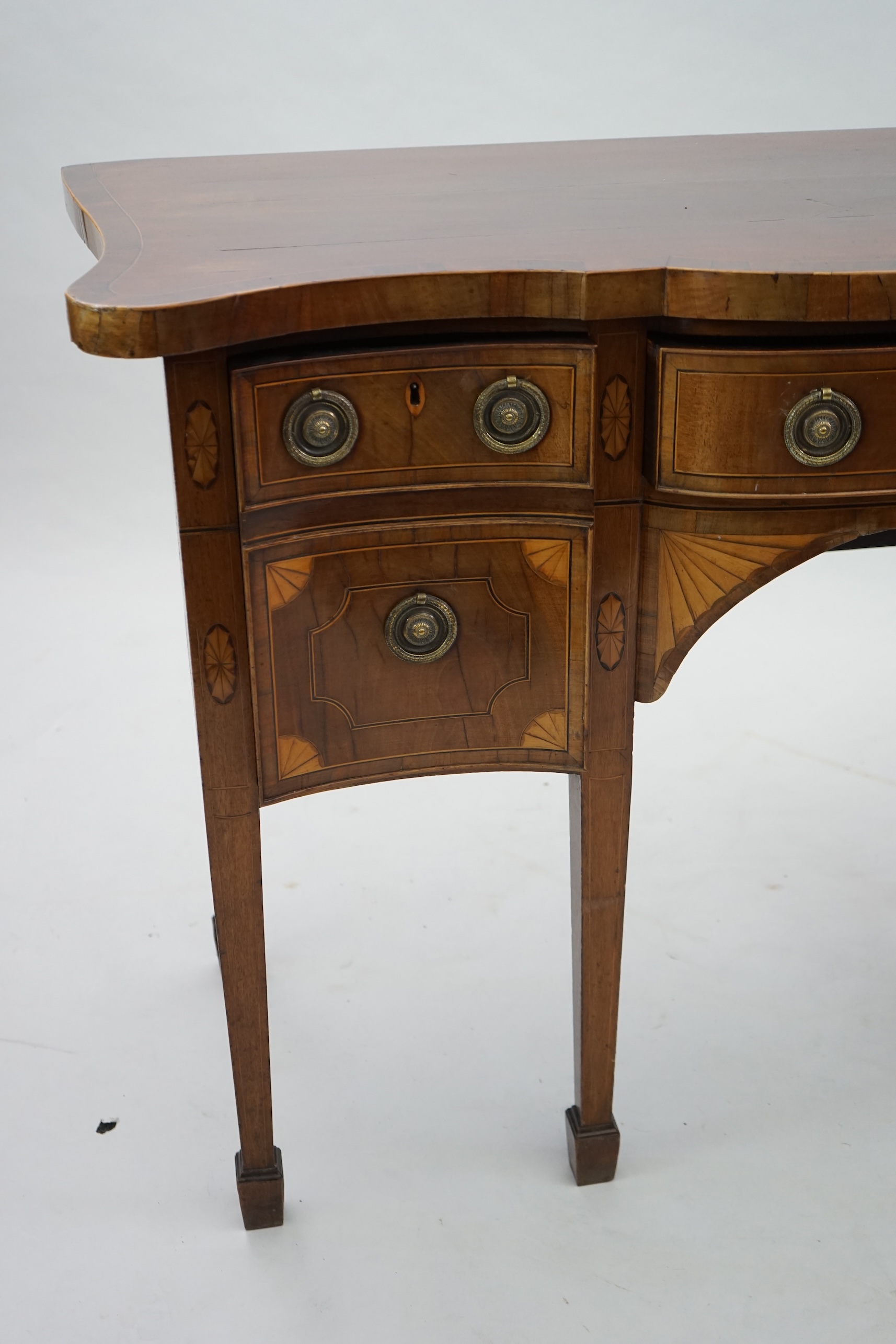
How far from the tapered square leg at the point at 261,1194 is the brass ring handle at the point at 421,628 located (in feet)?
1.57

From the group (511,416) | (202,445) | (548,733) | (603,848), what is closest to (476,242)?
(511,416)

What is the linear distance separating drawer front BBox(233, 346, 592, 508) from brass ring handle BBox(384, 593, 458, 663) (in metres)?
0.09

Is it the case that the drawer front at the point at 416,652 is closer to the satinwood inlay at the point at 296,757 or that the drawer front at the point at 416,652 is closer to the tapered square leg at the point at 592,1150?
the satinwood inlay at the point at 296,757

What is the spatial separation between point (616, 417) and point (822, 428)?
144mm

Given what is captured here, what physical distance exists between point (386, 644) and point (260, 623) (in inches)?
3.9

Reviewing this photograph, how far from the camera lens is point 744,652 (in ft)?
7.54

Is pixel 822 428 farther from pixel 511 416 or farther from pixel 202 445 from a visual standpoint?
pixel 202 445

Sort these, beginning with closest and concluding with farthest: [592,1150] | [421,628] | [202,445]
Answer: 1. [202,445]
2. [421,628]
3. [592,1150]

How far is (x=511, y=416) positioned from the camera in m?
0.99

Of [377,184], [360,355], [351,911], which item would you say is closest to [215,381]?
[360,355]

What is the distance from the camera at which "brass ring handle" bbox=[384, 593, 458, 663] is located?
105 cm

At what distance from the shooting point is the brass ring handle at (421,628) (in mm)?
1048

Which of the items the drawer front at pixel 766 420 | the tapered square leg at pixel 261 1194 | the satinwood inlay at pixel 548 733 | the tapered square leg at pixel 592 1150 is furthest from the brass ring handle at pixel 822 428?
the tapered square leg at pixel 261 1194

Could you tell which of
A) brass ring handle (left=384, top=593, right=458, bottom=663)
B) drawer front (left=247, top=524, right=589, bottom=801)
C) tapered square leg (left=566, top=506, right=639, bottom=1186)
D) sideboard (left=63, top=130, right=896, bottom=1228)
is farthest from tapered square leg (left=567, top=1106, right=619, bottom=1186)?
brass ring handle (left=384, top=593, right=458, bottom=663)
